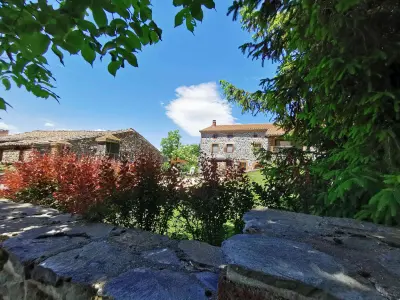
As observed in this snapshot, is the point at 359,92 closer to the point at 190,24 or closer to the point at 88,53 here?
the point at 190,24

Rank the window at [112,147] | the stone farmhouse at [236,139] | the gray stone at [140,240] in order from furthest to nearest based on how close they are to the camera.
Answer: the stone farmhouse at [236,139] < the window at [112,147] < the gray stone at [140,240]

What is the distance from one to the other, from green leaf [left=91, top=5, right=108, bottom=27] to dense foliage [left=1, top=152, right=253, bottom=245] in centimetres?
198

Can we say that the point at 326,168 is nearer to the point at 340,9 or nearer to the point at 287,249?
the point at 340,9

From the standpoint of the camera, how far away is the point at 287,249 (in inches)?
52.6

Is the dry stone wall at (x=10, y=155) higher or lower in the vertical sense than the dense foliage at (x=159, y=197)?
higher

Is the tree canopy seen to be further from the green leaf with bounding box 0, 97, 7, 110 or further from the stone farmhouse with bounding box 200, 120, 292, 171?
the green leaf with bounding box 0, 97, 7, 110

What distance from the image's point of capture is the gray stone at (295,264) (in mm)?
982

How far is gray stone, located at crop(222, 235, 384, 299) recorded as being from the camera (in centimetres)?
98

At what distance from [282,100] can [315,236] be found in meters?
2.51

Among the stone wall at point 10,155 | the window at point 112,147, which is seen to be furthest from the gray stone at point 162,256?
the stone wall at point 10,155

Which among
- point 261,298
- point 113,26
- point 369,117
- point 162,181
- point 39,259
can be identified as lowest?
point 39,259

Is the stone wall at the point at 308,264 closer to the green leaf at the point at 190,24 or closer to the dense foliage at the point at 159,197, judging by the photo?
the dense foliage at the point at 159,197

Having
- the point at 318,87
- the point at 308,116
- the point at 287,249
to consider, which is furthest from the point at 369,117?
the point at 287,249

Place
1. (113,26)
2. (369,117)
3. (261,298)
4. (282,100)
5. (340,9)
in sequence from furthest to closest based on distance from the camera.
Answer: (282,100)
(369,117)
(340,9)
(113,26)
(261,298)
